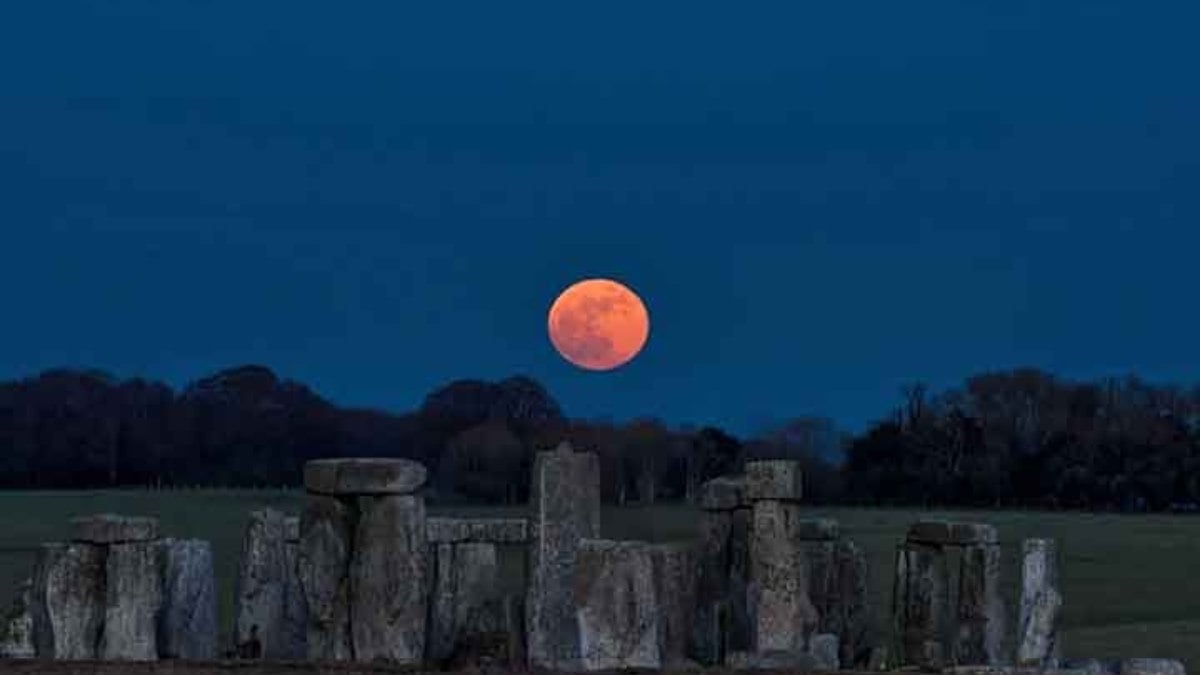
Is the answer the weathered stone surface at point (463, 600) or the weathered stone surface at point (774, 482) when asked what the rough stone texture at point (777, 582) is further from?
the weathered stone surface at point (463, 600)

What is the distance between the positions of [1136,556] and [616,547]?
3896cm

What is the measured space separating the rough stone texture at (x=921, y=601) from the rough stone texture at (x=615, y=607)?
4659 mm

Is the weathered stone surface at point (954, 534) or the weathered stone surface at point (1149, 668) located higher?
the weathered stone surface at point (954, 534)

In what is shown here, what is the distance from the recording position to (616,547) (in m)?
16.8

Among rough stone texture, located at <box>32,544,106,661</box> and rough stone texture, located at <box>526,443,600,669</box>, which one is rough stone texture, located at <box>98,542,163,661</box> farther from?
rough stone texture, located at <box>526,443,600,669</box>

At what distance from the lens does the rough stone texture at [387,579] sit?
52.6 ft

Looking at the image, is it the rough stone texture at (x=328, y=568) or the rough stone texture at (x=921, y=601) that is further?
the rough stone texture at (x=921, y=601)

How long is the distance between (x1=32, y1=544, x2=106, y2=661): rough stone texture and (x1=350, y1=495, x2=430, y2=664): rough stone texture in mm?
2879

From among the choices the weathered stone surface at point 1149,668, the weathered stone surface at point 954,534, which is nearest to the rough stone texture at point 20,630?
the weathered stone surface at point 954,534

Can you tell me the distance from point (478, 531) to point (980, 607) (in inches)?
205

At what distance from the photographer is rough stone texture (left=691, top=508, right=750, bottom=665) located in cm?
2002

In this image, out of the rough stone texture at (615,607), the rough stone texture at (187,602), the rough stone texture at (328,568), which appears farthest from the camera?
the rough stone texture at (187,602)

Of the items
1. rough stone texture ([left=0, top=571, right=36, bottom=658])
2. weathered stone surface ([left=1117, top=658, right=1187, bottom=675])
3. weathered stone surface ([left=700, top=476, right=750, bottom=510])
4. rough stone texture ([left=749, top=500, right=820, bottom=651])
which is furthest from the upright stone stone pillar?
weathered stone surface ([left=1117, top=658, right=1187, bottom=675])

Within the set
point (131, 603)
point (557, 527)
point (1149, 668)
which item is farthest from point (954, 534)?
point (131, 603)
